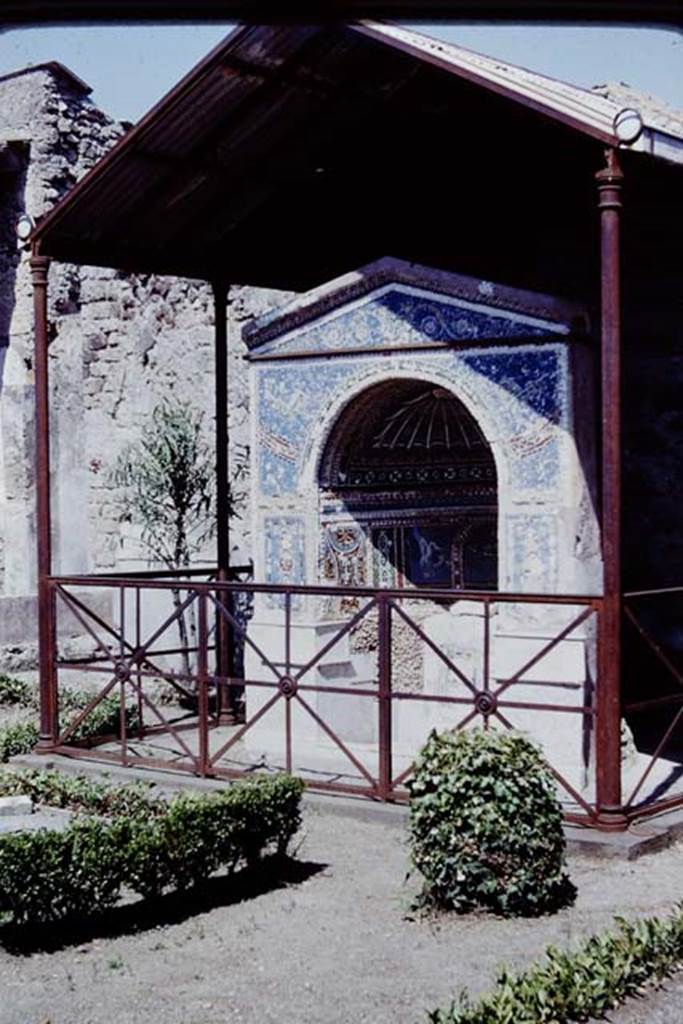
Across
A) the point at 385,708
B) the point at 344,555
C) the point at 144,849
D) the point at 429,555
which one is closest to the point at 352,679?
the point at 344,555

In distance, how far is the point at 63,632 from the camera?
51.4 feet

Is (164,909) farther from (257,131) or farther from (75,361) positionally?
(75,361)

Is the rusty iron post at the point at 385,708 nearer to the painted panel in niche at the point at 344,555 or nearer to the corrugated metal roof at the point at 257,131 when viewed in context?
the painted panel in niche at the point at 344,555

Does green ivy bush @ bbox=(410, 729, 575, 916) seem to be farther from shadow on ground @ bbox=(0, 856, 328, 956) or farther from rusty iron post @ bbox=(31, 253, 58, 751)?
rusty iron post @ bbox=(31, 253, 58, 751)

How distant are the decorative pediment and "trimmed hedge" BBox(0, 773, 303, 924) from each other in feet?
12.0

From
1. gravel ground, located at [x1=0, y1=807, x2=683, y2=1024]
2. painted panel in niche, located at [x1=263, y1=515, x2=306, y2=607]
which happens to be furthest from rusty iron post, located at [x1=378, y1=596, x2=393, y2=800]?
painted panel in niche, located at [x1=263, y1=515, x2=306, y2=607]

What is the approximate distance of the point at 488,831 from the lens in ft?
21.2

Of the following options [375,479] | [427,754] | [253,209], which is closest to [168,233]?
[253,209]

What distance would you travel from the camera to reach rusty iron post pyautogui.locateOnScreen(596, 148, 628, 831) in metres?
7.58

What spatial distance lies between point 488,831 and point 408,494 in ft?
17.2

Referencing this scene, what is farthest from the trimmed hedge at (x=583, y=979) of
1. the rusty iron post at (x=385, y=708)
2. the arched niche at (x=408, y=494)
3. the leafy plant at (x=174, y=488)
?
the leafy plant at (x=174, y=488)

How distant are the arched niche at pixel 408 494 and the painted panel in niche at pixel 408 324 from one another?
0.48 metres

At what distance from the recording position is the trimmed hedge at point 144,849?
20.2 feet

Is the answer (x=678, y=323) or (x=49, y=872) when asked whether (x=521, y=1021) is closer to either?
(x=49, y=872)
